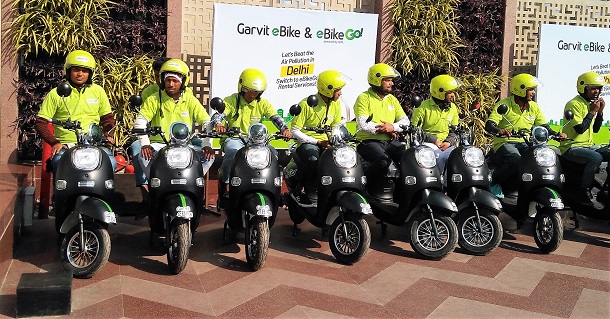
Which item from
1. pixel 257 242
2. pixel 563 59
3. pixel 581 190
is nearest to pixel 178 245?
pixel 257 242

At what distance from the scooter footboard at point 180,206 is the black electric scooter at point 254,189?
15.8 inches

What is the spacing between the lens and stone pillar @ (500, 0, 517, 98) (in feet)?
33.5

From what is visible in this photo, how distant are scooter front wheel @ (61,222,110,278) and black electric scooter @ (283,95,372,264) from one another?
1.77 m

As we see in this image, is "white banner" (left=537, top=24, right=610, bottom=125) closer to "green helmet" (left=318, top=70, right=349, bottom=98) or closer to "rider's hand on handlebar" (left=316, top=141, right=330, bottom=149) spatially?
"green helmet" (left=318, top=70, right=349, bottom=98)

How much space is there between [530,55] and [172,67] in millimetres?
6858

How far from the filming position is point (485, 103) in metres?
10.2

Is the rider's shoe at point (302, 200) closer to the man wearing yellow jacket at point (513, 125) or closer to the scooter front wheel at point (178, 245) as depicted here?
the scooter front wheel at point (178, 245)

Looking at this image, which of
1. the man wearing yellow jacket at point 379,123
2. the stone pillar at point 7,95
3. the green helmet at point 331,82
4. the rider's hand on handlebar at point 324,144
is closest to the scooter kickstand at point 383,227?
the man wearing yellow jacket at point 379,123

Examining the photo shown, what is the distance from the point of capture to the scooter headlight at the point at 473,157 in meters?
5.89

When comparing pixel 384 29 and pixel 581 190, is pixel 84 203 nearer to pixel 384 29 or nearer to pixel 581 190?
pixel 581 190

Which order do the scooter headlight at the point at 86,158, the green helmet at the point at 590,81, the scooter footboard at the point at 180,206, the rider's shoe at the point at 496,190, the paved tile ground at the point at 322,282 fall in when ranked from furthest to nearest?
1. the green helmet at the point at 590,81
2. the rider's shoe at the point at 496,190
3. the scooter headlight at the point at 86,158
4. the scooter footboard at the point at 180,206
5. the paved tile ground at the point at 322,282

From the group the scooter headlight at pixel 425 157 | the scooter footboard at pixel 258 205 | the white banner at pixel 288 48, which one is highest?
the white banner at pixel 288 48

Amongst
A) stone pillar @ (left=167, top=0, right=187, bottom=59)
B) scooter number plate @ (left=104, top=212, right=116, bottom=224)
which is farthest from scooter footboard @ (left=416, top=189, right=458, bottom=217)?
stone pillar @ (left=167, top=0, right=187, bottom=59)

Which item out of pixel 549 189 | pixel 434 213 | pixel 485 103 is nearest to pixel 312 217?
pixel 434 213
